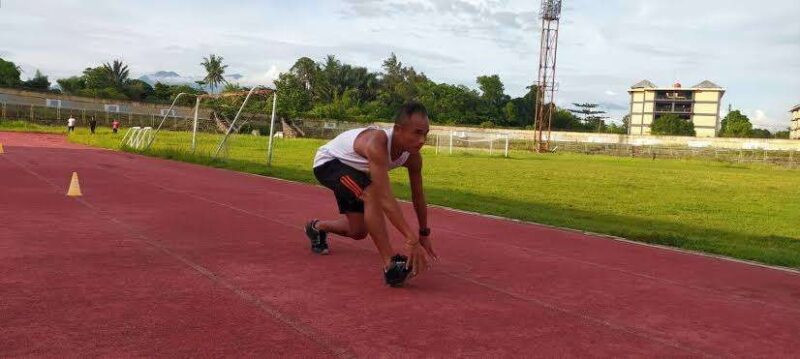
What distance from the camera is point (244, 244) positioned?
Answer: 652 cm

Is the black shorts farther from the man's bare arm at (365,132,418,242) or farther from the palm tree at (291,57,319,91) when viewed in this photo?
the palm tree at (291,57,319,91)

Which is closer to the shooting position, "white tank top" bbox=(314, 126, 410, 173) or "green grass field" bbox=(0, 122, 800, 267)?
"white tank top" bbox=(314, 126, 410, 173)

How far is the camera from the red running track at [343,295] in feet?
12.0

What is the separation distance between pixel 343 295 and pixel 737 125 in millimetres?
106528

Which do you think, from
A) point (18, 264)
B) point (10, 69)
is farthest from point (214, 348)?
point (10, 69)

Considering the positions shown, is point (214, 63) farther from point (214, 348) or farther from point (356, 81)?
point (214, 348)

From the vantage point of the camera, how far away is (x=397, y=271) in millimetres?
4719

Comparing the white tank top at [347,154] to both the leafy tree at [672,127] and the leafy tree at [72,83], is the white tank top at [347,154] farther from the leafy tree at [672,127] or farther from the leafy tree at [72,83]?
the leafy tree at [672,127]

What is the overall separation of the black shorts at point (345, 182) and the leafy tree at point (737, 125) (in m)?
96.6

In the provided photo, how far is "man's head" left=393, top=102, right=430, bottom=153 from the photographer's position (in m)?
4.39

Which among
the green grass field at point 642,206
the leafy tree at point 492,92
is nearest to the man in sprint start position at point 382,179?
the green grass field at point 642,206

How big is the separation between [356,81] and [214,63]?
74.2 feet

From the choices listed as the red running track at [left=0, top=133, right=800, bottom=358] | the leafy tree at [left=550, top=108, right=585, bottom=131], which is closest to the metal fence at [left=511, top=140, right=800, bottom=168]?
the leafy tree at [left=550, top=108, right=585, bottom=131]

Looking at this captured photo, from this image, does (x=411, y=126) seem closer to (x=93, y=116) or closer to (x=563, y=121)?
(x=93, y=116)
